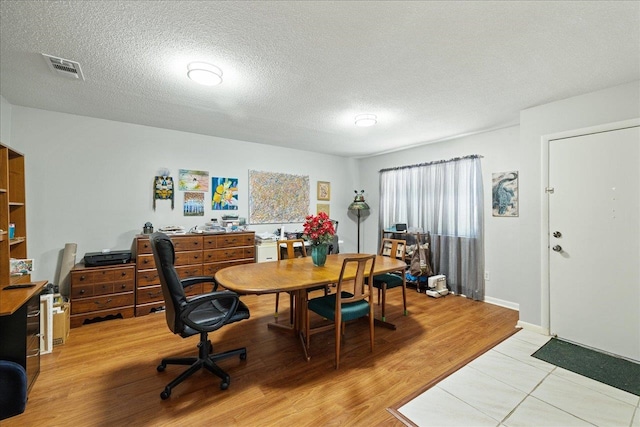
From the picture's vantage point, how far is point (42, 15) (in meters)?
1.66

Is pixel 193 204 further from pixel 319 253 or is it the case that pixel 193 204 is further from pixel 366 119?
pixel 366 119

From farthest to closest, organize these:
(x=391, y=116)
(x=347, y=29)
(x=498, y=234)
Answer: (x=498, y=234), (x=391, y=116), (x=347, y=29)

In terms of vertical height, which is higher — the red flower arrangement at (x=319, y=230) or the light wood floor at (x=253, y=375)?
the red flower arrangement at (x=319, y=230)

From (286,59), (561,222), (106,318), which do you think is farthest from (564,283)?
(106,318)

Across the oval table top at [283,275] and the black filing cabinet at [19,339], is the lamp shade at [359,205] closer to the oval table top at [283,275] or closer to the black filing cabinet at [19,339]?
the oval table top at [283,275]

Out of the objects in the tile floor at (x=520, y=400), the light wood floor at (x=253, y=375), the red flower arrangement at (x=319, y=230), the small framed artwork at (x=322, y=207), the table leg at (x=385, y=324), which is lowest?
the tile floor at (x=520, y=400)

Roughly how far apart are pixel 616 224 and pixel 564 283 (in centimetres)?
72

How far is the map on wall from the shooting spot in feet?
16.0

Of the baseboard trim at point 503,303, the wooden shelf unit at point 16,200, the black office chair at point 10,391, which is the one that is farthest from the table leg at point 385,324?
the wooden shelf unit at point 16,200

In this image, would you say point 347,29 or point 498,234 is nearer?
point 347,29

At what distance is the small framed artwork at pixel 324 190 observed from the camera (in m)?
5.73

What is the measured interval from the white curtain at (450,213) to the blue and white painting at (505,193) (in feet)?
0.63

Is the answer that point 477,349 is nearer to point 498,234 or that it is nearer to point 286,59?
point 498,234

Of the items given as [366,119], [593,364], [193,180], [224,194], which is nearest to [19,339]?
[193,180]
